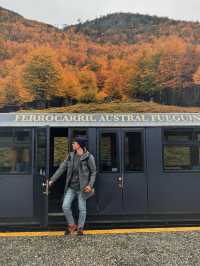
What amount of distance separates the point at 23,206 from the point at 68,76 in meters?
36.4

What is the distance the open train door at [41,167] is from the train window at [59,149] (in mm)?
683

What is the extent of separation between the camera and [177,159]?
25.4 feet

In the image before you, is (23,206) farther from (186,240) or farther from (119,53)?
(119,53)

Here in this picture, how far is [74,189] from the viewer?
619 centimetres

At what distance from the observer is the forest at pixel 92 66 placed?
3875 centimetres

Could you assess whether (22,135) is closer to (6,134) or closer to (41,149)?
(6,134)

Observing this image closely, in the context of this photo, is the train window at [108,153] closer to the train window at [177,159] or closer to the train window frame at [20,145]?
the train window at [177,159]

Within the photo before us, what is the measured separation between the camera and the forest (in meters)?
38.8

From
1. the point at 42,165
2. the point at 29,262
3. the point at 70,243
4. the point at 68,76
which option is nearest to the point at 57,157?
the point at 42,165

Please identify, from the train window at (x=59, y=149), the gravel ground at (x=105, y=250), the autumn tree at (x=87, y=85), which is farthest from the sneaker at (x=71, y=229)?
the autumn tree at (x=87, y=85)

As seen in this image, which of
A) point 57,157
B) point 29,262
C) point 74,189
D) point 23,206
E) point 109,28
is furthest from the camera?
point 109,28

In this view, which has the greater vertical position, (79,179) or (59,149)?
(59,149)

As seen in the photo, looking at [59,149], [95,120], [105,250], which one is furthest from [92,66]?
[105,250]

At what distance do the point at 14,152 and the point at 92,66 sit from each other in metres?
38.9
